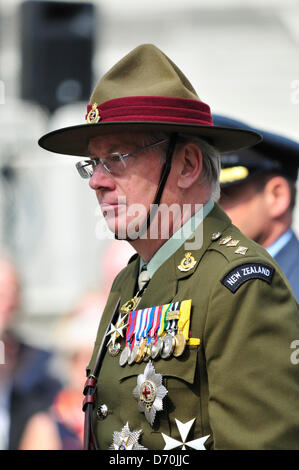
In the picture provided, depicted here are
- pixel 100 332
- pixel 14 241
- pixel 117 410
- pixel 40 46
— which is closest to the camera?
pixel 117 410

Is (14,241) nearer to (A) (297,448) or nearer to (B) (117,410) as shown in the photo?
(B) (117,410)

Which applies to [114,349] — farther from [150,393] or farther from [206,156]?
[206,156]

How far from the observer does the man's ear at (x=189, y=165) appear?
8.17 feet

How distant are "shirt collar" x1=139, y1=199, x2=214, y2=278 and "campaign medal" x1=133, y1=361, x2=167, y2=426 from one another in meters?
0.37


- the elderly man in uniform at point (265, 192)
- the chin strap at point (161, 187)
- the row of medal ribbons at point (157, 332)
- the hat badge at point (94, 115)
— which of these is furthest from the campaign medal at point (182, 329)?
the elderly man in uniform at point (265, 192)

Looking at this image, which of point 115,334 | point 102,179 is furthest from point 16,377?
point 102,179

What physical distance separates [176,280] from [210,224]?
0.21 metres

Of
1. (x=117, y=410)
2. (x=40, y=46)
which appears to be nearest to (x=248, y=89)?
(x=40, y=46)

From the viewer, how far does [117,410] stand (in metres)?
2.39

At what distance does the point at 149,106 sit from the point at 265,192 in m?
1.86

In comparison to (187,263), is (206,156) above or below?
above

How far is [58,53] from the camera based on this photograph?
6758 millimetres

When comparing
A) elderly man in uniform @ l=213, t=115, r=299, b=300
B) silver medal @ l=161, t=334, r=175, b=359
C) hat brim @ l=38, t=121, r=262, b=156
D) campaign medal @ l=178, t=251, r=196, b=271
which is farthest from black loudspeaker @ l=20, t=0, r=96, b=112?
silver medal @ l=161, t=334, r=175, b=359

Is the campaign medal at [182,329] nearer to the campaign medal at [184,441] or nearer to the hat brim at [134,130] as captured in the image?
the campaign medal at [184,441]
